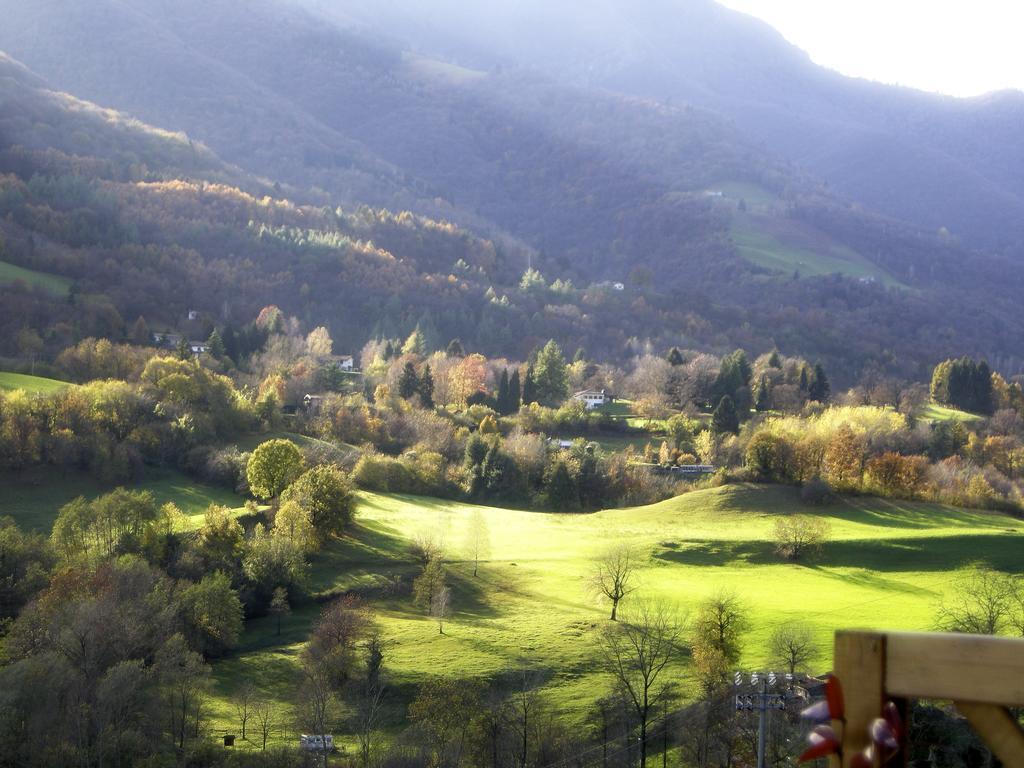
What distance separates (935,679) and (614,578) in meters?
48.2

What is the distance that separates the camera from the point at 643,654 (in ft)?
137

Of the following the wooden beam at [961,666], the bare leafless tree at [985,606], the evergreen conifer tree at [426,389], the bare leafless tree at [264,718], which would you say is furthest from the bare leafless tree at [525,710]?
the evergreen conifer tree at [426,389]

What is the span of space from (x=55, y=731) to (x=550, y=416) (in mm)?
70905

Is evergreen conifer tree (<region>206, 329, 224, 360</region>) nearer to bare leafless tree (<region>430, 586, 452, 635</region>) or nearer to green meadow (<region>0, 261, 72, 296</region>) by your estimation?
green meadow (<region>0, 261, 72, 296</region>)

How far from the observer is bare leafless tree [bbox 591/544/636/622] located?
5041 centimetres

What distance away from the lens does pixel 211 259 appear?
576 ft

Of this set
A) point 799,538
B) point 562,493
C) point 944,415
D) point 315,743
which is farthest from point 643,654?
point 944,415

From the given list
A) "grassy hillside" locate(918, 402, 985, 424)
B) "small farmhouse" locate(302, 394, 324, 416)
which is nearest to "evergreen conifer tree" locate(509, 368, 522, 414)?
"small farmhouse" locate(302, 394, 324, 416)

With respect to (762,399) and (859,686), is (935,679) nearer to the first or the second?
(859,686)

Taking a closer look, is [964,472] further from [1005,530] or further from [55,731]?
[55,731]

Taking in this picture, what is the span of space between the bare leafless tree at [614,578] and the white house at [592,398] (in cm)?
5567

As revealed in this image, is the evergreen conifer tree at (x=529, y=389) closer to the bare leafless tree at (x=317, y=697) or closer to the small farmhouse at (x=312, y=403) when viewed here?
the small farmhouse at (x=312, y=403)

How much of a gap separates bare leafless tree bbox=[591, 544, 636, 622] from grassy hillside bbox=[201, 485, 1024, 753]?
67 centimetres

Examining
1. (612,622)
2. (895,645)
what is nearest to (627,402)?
(612,622)
